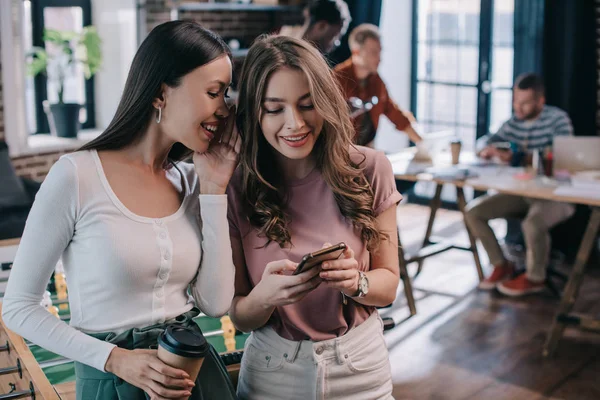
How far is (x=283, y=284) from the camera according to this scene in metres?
1.70

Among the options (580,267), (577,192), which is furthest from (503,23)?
(580,267)

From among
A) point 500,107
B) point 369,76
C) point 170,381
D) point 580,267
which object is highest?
point 369,76

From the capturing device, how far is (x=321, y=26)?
204 inches

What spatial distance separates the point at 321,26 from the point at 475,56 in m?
2.14

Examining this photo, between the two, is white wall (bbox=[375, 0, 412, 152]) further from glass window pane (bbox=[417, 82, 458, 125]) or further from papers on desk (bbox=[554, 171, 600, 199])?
papers on desk (bbox=[554, 171, 600, 199])

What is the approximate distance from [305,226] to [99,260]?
482 millimetres

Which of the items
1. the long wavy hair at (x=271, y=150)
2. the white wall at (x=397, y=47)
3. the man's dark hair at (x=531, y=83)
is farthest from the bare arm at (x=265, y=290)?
the white wall at (x=397, y=47)

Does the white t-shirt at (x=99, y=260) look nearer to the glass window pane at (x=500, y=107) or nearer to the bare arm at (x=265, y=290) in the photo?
the bare arm at (x=265, y=290)

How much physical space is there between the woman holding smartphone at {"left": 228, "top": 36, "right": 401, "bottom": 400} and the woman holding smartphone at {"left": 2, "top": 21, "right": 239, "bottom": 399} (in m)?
0.09

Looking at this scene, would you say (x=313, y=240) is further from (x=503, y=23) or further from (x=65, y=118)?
(x=503, y=23)

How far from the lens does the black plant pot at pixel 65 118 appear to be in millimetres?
6234

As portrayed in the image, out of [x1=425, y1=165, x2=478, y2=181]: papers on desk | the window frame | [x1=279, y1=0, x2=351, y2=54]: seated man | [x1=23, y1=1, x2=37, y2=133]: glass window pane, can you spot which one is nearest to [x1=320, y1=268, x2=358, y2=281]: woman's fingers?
[x1=425, y1=165, x2=478, y2=181]: papers on desk

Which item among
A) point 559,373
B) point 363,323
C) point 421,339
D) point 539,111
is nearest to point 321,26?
point 539,111

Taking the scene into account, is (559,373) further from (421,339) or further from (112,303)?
(112,303)
